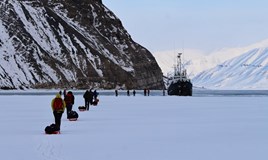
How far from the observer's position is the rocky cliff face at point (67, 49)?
155 m

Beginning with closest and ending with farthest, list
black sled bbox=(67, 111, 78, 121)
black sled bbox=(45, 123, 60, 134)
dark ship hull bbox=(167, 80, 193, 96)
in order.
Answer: black sled bbox=(45, 123, 60, 134), black sled bbox=(67, 111, 78, 121), dark ship hull bbox=(167, 80, 193, 96)

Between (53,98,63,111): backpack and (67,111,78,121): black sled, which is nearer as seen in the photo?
(53,98,63,111): backpack

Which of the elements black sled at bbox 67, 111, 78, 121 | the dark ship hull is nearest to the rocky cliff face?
the dark ship hull

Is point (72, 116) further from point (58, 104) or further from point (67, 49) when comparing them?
point (67, 49)

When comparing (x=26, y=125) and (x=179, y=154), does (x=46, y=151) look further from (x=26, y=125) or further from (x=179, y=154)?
(x=26, y=125)

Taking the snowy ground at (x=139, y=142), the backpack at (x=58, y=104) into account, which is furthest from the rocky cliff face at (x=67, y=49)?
the snowy ground at (x=139, y=142)

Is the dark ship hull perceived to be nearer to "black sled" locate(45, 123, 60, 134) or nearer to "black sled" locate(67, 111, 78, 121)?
"black sled" locate(67, 111, 78, 121)

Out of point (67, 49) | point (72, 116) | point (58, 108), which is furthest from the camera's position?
point (67, 49)

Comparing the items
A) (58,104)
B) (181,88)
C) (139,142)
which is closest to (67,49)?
(181,88)

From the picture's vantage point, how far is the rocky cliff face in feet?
507

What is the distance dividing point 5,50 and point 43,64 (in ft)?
33.5

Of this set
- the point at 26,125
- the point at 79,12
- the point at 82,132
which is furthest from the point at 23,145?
the point at 79,12

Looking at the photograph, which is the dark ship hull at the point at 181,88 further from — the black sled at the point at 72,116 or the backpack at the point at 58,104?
the backpack at the point at 58,104

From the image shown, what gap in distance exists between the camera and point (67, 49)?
537ft
